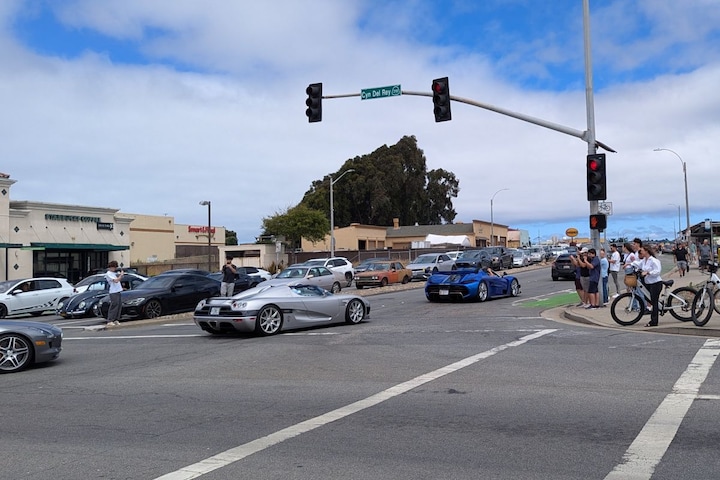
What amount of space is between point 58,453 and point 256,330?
26.0ft

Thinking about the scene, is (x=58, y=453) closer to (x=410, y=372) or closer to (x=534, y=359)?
(x=410, y=372)

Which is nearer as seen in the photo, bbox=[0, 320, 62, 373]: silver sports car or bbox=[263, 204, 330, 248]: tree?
bbox=[0, 320, 62, 373]: silver sports car

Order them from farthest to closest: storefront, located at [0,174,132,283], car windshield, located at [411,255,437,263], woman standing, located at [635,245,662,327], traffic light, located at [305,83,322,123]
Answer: storefront, located at [0,174,132,283] → car windshield, located at [411,255,437,263] → traffic light, located at [305,83,322,123] → woman standing, located at [635,245,662,327]

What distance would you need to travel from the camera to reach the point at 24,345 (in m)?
10.7

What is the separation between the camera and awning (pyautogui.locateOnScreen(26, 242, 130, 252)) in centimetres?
4384

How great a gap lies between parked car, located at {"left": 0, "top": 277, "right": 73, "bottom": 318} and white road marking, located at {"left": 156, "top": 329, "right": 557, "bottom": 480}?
62.0 feet

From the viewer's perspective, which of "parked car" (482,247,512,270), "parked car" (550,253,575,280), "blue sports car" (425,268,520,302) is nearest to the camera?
"blue sports car" (425,268,520,302)

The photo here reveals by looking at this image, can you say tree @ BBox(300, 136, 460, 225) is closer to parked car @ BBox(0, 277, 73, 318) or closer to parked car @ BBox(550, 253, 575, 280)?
parked car @ BBox(550, 253, 575, 280)

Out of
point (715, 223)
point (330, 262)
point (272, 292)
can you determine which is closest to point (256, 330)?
point (272, 292)

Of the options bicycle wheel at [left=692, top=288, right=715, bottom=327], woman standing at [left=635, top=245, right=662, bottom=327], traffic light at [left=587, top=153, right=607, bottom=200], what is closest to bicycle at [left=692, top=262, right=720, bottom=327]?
bicycle wheel at [left=692, top=288, right=715, bottom=327]

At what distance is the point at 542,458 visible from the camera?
552cm

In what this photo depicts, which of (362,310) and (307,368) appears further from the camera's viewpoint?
(362,310)

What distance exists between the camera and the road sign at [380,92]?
18.8 metres

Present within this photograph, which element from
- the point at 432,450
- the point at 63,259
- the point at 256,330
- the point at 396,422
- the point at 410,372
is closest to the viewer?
the point at 432,450
